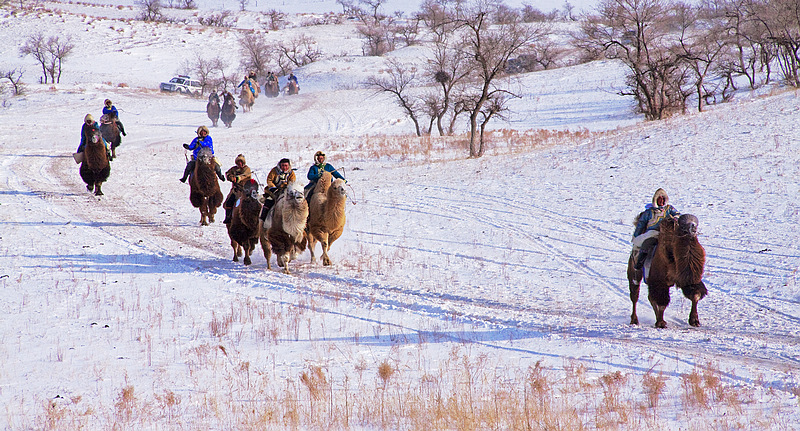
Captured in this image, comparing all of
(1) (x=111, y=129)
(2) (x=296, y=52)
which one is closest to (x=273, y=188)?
(1) (x=111, y=129)

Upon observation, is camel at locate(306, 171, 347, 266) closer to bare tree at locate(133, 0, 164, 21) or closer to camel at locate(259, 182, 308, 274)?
camel at locate(259, 182, 308, 274)

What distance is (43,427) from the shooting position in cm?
567

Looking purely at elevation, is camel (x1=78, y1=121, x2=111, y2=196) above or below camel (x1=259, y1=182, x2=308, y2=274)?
above

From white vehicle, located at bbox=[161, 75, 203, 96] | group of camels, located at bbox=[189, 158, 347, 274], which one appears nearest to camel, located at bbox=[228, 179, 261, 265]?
group of camels, located at bbox=[189, 158, 347, 274]

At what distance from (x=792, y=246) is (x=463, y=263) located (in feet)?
18.6

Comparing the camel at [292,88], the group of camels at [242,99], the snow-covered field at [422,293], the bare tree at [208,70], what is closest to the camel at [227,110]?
the group of camels at [242,99]

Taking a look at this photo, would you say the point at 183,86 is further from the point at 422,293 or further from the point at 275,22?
the point at 275,22

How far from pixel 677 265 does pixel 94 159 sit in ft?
48.5

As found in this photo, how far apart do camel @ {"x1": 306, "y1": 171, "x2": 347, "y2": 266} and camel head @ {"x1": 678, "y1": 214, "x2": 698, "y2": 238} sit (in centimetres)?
551

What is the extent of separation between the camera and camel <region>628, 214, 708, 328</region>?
8.07 meters

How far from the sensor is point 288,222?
11.1 metres

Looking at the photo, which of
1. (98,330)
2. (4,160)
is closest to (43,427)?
(98,330)

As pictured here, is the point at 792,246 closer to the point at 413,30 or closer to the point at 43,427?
the point at 43,427

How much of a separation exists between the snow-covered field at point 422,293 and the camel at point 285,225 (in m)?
0.45
